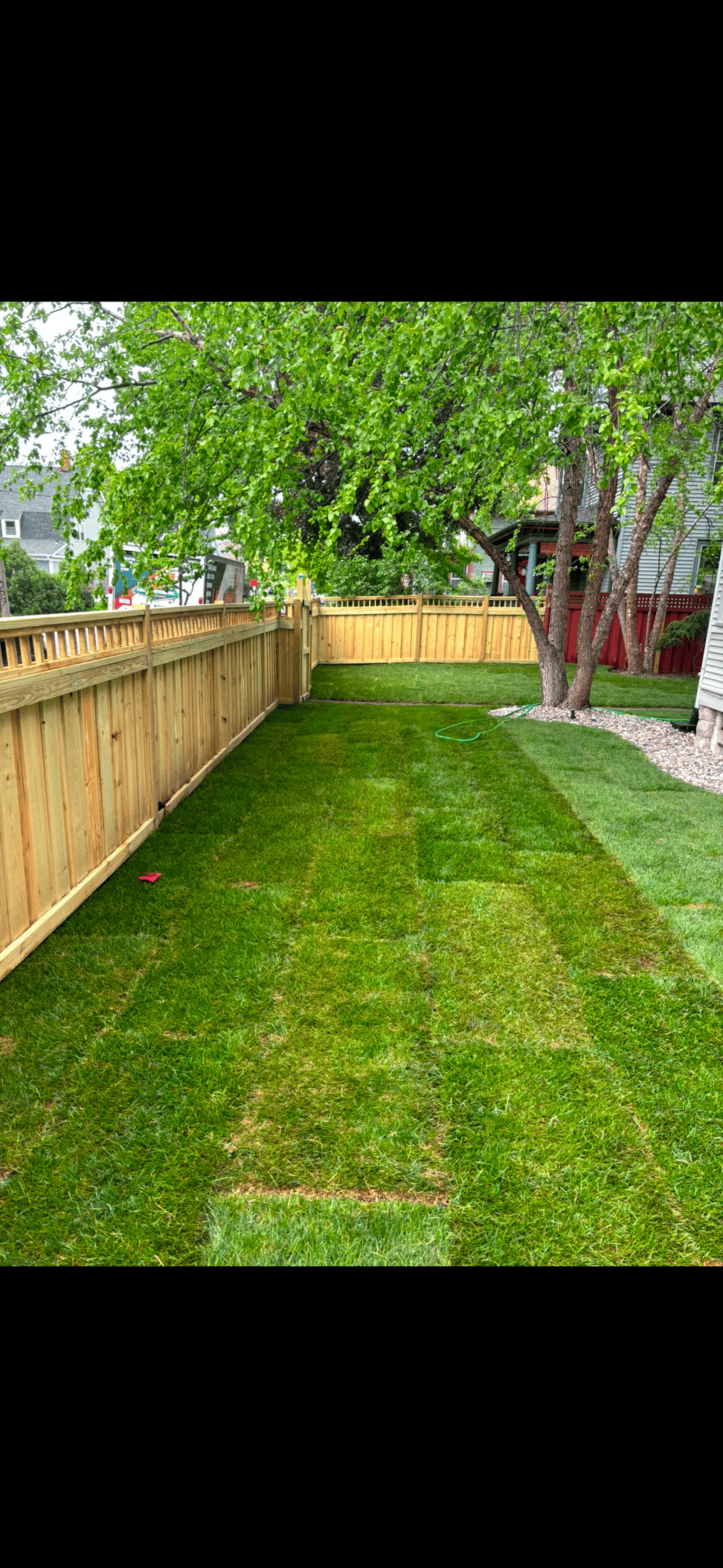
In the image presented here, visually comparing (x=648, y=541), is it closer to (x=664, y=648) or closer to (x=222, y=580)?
(x=664, y=648)

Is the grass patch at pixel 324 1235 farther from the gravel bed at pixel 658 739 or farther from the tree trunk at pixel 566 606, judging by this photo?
the tree trunk at pixel 566 606

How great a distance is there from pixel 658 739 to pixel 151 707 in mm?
5937

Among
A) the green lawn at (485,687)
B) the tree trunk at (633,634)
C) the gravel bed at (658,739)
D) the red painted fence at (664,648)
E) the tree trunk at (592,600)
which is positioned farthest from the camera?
the red painted fence at (664,648)

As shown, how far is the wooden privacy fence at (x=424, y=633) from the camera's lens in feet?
56.1

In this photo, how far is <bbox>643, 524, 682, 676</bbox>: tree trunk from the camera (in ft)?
46.7

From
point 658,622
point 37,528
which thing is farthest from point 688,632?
point 37,528

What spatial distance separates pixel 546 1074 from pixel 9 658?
8.13 feet

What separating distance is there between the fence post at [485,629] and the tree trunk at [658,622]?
3.21 m

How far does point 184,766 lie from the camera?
606 cm

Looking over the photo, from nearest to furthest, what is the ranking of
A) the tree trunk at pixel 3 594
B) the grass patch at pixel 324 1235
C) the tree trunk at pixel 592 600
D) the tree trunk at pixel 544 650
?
the grass patch at pixel 324 1235 < the tree trunk at pixel 3 594 < the tree trunk at pixel 592 600 < the tree trunk at pixel 544 650

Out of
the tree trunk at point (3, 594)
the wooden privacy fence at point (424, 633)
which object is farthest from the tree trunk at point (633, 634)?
the tree trunk at point (3, 594)

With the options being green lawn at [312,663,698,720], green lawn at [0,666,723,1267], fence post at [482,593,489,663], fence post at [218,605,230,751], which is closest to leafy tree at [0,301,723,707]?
fence post at [218,605,230,751]
